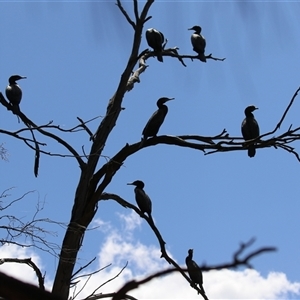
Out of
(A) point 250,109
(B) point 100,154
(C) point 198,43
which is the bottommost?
(B) point 100,154

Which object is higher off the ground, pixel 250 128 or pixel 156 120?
pixel 250 128

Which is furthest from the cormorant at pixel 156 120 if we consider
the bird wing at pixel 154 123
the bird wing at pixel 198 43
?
the bird wing at pixel 198 43

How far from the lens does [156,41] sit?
8.77m

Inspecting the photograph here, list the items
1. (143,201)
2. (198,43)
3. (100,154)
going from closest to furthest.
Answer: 1. (100,154)
2. (143,201)
3. (198,43)

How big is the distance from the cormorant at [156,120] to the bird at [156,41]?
2.51ft

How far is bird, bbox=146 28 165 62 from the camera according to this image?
8353 mm

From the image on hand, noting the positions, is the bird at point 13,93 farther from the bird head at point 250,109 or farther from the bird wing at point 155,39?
the bird head at point 250,109

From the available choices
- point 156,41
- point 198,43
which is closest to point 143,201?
point 156,41

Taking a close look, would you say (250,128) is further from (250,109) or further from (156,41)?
(156,41)

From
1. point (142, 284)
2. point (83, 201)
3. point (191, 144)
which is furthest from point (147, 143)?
point (142, 284)

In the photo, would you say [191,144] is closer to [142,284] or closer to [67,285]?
[67,285]

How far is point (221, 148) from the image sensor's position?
6199mm

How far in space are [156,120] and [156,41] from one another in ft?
4.70

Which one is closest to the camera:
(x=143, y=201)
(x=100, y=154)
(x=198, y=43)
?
(x=100, y=154)
